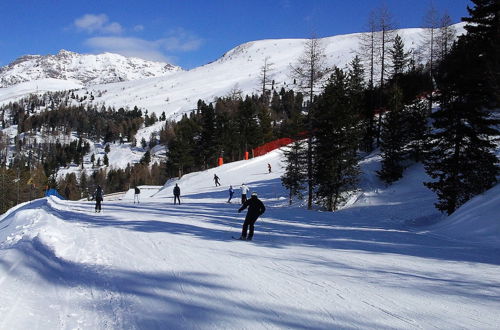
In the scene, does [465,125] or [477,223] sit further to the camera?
[465,125]

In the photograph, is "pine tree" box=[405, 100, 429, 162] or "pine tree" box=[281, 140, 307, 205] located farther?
"pine tree" box=[281, 140, 307, 205]

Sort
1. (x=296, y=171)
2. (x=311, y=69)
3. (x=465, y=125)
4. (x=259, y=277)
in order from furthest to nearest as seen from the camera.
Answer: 1. (x=296, y=171)
2. (x=311, y=69)
3. (x=465, y=125)
4. (x=259, y=277)

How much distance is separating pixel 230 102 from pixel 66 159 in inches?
3361

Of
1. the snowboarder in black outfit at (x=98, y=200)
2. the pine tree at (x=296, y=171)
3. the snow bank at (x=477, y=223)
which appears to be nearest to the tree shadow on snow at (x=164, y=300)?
the snow bank at (x=477, y=223)

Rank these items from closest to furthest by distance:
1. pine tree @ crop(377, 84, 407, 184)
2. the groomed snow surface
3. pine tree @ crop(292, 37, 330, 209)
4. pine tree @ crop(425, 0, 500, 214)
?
the groomed snow surface
pine tree @ crop(425, 0, 500, 214)
pine tree @ crop(292, 37, 330, 209)
pine tree @ crop(377, 84, 407, 184)

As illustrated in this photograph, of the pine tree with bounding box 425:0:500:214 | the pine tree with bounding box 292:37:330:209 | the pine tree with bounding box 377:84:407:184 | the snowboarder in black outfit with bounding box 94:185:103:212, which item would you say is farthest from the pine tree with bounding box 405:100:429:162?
the snowboarder in black outfit with bounding box 94:185:103:212

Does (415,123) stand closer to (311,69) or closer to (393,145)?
(393,145)

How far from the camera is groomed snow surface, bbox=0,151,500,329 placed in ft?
15.5

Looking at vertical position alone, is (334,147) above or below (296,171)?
above

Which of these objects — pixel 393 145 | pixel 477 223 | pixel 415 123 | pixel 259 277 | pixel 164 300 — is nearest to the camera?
pixel 164 300

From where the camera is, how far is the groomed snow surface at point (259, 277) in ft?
15.5

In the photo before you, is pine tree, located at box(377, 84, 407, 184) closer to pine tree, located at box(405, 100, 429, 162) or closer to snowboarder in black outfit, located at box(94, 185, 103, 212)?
pine tree, located at box(405, 100, 429, 162)

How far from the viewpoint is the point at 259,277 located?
6.46 m

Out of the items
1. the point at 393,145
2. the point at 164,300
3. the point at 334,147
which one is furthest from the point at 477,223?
the point at 393,145
